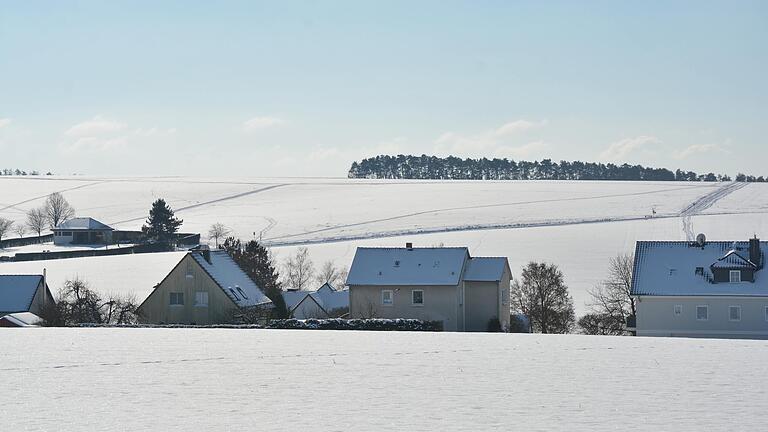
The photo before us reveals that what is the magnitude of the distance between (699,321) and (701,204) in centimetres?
7867

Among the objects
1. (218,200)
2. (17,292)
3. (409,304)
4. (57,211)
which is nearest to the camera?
(409,304)

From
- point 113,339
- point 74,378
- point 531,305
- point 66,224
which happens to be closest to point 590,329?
point 531,305

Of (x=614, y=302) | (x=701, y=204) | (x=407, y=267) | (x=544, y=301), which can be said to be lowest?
(x=614, y=302)

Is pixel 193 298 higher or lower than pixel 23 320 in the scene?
higher

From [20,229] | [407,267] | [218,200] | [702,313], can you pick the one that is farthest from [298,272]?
[218,200]

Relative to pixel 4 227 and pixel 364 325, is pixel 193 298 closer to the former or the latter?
pixel 364 325

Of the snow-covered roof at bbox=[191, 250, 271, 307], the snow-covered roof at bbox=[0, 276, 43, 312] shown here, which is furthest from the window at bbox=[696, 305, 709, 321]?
the snow-covered roof at bbox=[0, 276, 43, 312]

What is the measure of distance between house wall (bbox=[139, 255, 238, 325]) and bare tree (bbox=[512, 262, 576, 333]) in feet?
58.0

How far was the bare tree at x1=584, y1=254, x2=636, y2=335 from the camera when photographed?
61925mm

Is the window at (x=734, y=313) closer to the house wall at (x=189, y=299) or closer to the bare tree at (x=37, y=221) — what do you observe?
the house wall at (x=189, y=299)

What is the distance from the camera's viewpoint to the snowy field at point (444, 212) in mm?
97188

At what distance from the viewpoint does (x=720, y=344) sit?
34.5 m

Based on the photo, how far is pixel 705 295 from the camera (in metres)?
54.2

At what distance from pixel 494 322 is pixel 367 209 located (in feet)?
266
